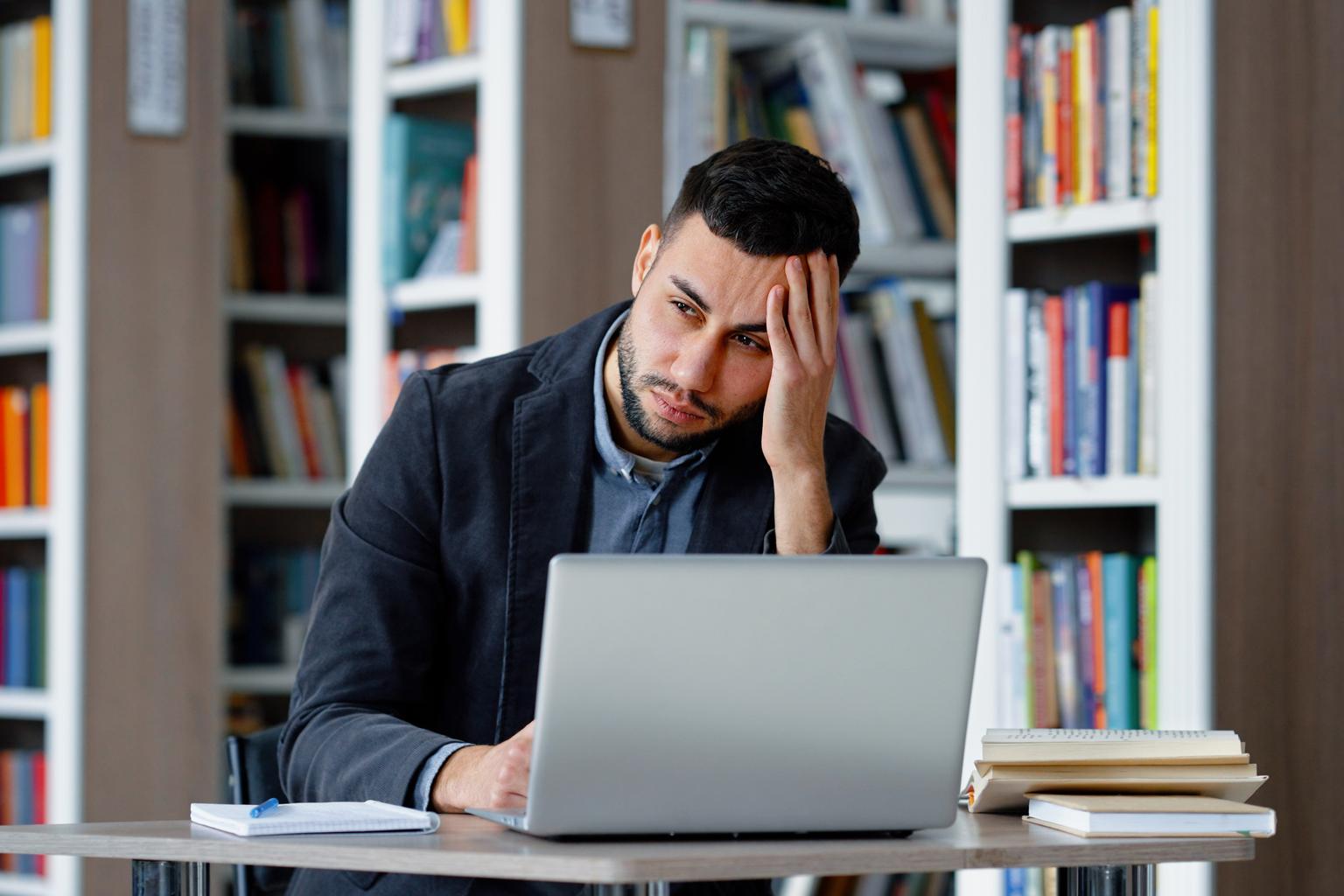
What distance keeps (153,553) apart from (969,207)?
6.49ft

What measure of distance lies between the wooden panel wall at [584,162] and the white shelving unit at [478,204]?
3cm

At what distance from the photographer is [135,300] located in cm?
355

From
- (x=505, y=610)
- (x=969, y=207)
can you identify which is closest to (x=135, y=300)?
(x=969, y=207)

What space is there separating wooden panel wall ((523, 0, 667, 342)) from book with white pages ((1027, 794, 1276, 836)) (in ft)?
6.04

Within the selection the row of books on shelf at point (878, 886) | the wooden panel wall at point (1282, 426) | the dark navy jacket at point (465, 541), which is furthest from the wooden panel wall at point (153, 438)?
the wooden panel wall at point (1282, 426)

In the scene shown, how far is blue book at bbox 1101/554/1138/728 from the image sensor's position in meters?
2.41

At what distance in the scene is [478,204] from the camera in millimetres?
3082

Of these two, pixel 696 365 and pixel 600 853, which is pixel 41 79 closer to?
pixel 696 365

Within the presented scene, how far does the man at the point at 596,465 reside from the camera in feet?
5.43

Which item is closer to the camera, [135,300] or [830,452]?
[830,452]

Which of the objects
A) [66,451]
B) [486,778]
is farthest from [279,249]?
[486,778]

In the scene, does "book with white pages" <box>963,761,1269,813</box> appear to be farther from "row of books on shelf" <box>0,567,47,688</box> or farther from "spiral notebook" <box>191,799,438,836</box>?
"row of books on shelf" <box>0,567,47,688</box>

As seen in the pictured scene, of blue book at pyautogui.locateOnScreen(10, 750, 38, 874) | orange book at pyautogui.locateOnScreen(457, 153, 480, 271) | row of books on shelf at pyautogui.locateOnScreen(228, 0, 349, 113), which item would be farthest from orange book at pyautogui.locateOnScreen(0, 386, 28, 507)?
orange book at pyautogui.locateOnScreen(457, 153, 480, 271)

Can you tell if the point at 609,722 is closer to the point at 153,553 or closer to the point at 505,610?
the point at 505,610
